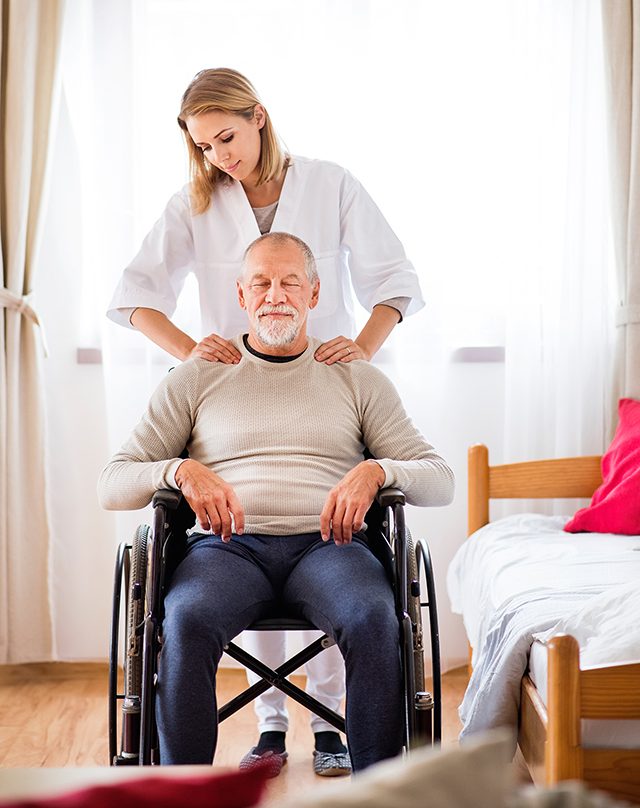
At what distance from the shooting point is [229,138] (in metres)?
2.36

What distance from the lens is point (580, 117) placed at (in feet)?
10.2

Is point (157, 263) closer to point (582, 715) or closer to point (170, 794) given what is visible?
point (582, 715)

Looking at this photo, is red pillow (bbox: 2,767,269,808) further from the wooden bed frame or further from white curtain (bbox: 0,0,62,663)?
white curtain (bbox: 0,0,62,663)

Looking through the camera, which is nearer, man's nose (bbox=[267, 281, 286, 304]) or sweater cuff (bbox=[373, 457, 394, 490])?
sweater cuff (bbox=[373, 457, 394, 490])

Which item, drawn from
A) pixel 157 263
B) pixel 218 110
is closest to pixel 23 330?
pixel 157 263

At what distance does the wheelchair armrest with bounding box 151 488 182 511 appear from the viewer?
1915mm

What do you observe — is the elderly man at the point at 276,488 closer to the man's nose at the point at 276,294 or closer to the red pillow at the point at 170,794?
the man's nose at the point at 276,294

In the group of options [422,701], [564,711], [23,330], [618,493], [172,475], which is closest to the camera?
[564,711]

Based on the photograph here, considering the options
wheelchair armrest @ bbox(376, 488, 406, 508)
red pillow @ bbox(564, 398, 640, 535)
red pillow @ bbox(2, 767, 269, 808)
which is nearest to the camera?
red pillow @ bbox(2, 767, 269, 808)

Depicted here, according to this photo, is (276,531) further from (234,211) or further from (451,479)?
(234,211)

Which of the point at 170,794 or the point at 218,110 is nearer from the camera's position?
the point at 170,794

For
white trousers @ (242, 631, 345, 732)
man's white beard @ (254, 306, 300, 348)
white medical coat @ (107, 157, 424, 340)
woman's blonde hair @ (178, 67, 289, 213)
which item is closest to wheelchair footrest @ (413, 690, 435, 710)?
white trousers @ (242, 631, 345, 732)

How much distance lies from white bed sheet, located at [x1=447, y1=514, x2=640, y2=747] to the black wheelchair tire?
63 centimetres

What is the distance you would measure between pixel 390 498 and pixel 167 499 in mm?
413
